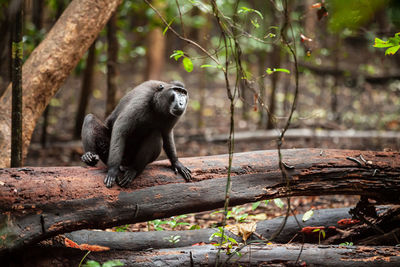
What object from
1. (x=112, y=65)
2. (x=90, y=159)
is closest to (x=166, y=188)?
(x=90, y=159)

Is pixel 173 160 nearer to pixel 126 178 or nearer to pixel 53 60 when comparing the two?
pixel 126 178

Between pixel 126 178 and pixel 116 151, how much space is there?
41cm

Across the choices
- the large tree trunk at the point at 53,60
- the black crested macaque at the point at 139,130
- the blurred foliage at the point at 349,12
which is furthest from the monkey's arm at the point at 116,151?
the blurred foliage at the point at 349,12

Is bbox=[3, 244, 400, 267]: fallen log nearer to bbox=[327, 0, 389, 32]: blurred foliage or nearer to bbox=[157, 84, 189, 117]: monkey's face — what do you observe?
bbox=[157, 84, 189, 117]: monkey's face

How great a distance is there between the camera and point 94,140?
14.4 feet

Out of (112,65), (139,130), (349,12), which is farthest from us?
(112,65)

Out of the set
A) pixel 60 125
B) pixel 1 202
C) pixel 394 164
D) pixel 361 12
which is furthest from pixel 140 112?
pixel 60 125

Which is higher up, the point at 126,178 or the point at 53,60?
the point at 53,60

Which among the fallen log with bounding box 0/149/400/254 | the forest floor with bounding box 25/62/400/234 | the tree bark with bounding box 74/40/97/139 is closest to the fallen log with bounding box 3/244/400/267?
the fallen log with bounding box 0/149/400/254

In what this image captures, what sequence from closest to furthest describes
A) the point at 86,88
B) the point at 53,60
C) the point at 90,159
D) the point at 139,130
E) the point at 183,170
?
1. the point at 183,170
2. the point at 90,159
3. the point at 139,130
4. the point at 53,60
5. the point at 86,88

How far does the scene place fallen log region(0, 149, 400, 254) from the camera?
3178 millimetres

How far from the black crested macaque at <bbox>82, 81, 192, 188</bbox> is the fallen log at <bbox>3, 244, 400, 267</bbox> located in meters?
0.79

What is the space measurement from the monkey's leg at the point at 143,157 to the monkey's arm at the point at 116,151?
0.09 metres

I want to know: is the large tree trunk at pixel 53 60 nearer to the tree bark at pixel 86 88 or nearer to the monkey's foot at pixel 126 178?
the monkey's foot at pixel 126 178
